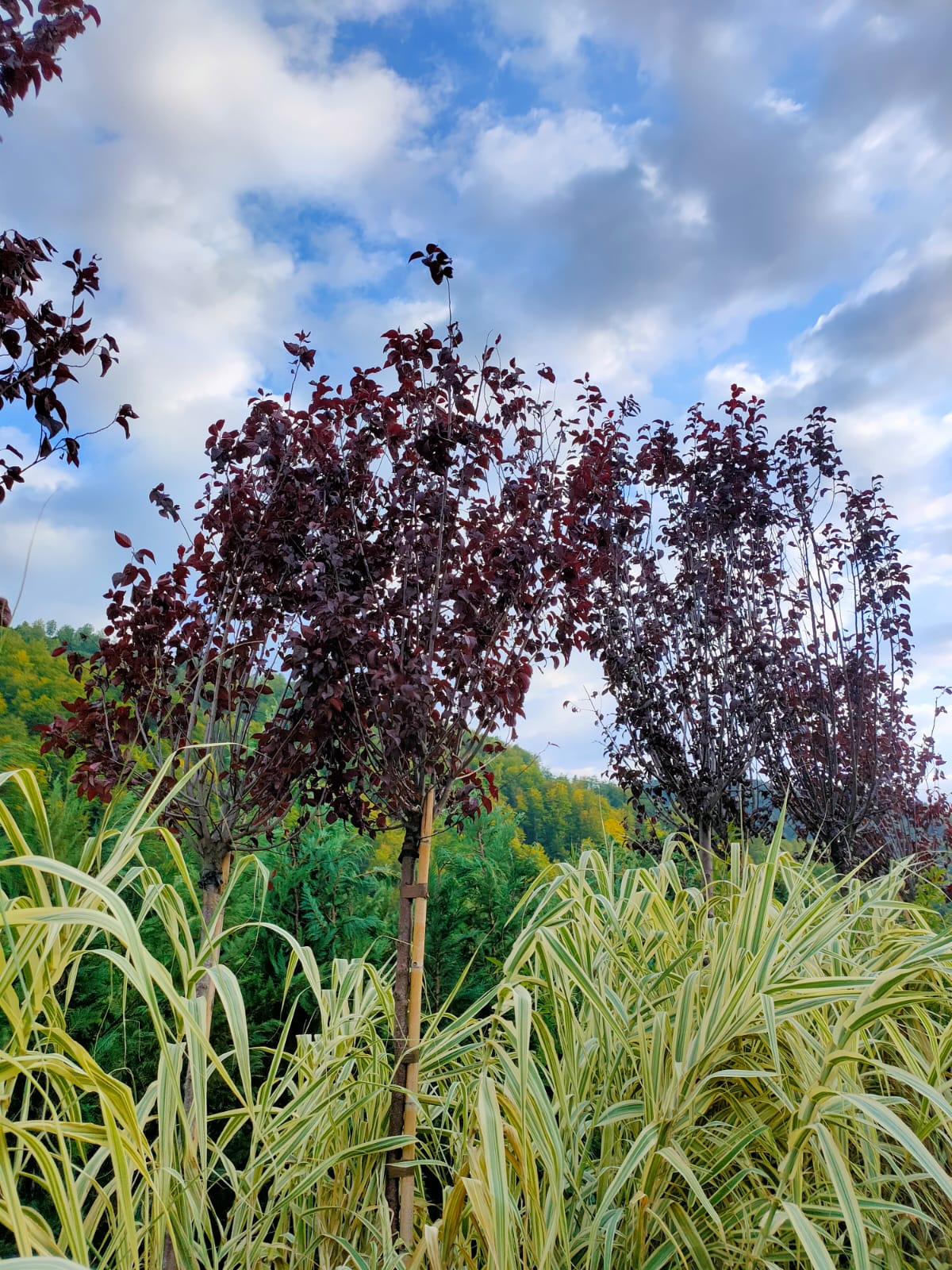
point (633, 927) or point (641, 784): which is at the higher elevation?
point (641, 784)

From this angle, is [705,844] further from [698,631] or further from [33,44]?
A: [33,44]

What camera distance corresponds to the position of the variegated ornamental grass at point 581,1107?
119 centimetres

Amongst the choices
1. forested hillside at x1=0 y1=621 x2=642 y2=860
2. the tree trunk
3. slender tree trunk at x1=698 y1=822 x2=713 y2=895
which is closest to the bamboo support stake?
the tree trunk

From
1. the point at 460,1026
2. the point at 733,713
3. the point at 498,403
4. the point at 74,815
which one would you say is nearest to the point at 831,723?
the point at 733,713

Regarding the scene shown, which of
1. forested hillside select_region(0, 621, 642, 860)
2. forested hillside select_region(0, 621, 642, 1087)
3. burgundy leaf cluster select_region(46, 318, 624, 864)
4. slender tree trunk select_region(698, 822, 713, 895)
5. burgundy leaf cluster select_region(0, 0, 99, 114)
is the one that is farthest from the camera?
forested hillside select_region(0, 621, 642, 860)

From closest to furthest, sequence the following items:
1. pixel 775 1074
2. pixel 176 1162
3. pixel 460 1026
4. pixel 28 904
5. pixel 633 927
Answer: pixel 28 904 < pixel 775 1074 < pixel 176 1162 < pixel 633 927 < pixel 460 1026

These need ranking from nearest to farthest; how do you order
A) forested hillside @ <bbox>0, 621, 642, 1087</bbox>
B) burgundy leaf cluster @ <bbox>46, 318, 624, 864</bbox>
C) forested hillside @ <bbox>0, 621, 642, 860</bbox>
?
burgundy leaf cluster @ <bbox>46, 318, 624, 864</bbox> → forested hillside @ <bbox>0, 621, 642, 1087</bbox> → forested hillside @ <bbox>0, 621, 642, 860</bbox>

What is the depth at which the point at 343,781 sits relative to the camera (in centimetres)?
287

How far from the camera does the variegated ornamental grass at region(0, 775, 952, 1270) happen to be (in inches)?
46.9

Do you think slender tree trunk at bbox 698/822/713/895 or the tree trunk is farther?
slender tree trunk at bbox 698/822/713/895

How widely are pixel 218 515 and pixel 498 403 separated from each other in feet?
3.57

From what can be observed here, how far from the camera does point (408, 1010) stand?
2400mm

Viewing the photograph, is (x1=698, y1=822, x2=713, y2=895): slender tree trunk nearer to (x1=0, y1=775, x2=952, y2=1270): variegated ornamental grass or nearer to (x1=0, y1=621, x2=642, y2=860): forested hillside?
(x1=0, y1=621, x2=642, y2=860): forested hillside

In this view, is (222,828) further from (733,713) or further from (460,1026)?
(733,713)
